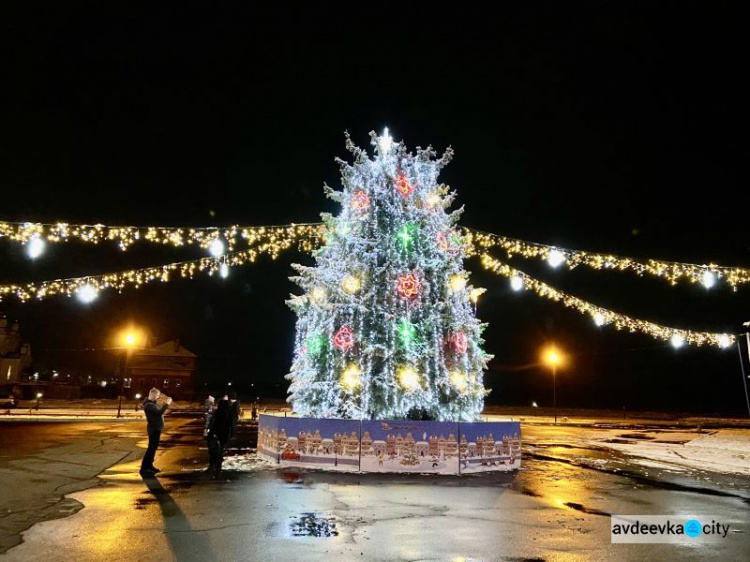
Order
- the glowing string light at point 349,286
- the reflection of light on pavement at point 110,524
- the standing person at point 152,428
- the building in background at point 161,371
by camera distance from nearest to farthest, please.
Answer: the reflection of light on pavement at point 110,524 → the standing person at point 152,428 → the glowing string light at point 349,286 → the building in background at point 161,371

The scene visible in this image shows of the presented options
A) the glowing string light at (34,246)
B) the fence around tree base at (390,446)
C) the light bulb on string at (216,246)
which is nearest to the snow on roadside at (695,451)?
the fence around tree base at (390,446)

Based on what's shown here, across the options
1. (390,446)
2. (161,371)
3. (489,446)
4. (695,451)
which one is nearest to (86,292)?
(390,446)

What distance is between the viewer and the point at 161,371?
6116cm

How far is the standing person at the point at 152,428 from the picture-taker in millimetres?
9602

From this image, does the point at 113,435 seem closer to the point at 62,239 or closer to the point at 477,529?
the point at 62,239

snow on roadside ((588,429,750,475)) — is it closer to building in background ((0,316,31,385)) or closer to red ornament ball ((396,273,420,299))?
red ornament ball ((396,273,420,299))

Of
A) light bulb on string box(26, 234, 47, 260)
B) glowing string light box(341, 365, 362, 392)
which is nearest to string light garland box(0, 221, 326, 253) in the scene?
light bulb on string box(26, 234, 47, 260)

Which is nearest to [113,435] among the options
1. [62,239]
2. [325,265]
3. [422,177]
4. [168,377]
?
[62,239]

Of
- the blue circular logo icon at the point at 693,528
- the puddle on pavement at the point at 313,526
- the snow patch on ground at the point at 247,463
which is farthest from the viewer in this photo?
the snow patch on ground at the point at 247,463

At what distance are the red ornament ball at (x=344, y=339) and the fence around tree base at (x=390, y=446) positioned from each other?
2828mm

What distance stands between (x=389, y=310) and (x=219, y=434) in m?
5.52

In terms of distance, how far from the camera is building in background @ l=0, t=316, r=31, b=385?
199ft

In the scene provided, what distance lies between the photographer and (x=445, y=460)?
10.9 metres

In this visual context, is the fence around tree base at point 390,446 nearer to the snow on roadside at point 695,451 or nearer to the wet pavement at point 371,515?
the wet pavement at point 371,515
